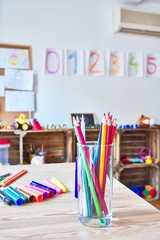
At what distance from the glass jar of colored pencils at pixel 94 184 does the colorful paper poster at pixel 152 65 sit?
7.68ft

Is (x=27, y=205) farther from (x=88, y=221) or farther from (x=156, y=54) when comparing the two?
(x=156, y=54)

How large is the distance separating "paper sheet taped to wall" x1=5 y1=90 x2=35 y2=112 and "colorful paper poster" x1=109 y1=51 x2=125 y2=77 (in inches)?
34.9

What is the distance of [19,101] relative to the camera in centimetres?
239

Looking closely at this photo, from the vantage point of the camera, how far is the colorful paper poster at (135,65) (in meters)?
2.72

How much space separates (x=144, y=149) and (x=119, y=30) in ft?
4.18

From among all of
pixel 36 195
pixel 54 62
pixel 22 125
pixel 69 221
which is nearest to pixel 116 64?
pixel 54 62

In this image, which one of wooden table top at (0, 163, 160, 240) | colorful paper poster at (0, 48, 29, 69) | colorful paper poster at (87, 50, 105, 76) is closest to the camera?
wooden table top at (0, 163, 160, 240)

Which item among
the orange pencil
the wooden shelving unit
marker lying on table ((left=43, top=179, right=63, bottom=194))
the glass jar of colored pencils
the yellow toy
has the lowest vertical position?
the wooden shelving unit

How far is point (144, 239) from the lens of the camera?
555mm

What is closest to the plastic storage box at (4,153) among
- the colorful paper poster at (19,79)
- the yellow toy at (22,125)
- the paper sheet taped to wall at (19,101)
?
the yellow toy at (22,125)

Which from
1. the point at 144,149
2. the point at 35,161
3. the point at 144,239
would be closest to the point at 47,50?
the point at 35,161

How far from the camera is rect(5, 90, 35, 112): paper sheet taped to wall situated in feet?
7.77

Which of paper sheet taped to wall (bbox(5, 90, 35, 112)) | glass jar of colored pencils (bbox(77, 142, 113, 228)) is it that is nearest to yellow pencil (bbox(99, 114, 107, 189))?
glass jar of colored pencils (bbox(77, 142, 113, 228))

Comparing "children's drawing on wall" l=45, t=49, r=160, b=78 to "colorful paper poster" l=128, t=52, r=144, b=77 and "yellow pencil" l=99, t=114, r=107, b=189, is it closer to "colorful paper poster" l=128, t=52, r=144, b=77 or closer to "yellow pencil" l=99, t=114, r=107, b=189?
"colorful paper poster" l=128, t=52, r=144, b=77
